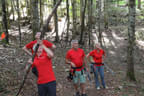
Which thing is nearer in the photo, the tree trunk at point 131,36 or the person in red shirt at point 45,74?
the person in red shirt at point 45,74

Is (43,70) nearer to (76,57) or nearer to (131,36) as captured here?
(76,57)

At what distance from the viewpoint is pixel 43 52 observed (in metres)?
3.83

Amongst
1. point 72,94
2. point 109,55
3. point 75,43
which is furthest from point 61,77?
point 109,55

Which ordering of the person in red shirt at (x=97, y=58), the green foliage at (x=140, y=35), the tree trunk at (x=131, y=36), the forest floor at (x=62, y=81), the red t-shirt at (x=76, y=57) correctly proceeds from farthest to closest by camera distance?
the green foliage at (x=140, y=35) < the tree trunk at (x=131, y=36) < the person in red shirt at (x=97, y=58) < the forest floor at (x=62, y=81) < the red t-shirt at (x=76, y=57)

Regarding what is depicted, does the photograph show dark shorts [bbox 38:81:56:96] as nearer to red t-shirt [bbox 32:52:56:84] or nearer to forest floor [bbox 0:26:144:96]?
red t-shirt [bbox 32:52:56:84]

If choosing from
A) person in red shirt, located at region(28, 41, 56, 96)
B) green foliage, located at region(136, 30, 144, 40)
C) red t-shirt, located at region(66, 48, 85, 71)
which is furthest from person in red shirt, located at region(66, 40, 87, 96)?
green foliage, located at region(136, 30, 144, 40)

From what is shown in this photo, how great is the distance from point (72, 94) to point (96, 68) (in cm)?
136

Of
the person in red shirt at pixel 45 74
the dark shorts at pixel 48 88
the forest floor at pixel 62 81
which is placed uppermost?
the person in red shirt at pixel 45 74

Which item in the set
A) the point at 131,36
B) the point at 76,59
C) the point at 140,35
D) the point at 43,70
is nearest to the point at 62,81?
the point at 76,59

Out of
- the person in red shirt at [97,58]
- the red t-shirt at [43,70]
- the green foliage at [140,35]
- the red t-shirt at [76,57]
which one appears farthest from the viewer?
the green foliage at [140,35]

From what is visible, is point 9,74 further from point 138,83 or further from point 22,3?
point 22,3

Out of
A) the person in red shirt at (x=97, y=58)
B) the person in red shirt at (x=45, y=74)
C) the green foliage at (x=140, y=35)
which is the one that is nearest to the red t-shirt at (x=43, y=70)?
the person in red shirt at (x=45, y=74)

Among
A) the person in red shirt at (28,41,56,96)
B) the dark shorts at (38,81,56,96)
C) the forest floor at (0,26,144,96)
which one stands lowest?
the forest floor at (0,26,144,96)

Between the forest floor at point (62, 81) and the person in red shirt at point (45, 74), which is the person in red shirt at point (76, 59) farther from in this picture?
the person in red shirt at point (45, 74)
